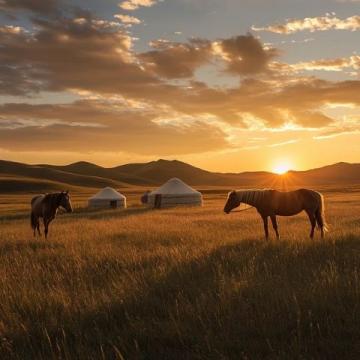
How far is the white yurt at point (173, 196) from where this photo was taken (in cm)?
4362

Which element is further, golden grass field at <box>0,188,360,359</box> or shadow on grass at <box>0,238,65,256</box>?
shadow on grass at <box>0,238,65,256</box>

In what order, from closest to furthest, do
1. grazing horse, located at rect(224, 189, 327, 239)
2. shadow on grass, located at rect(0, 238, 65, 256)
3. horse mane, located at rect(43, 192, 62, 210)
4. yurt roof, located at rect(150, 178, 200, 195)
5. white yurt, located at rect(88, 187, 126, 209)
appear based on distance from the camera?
shadow on grass, located at rect(0, 238, 65, 256) → grazing horse, located at rect(224, 189, 327, 239) → horse mane, located at rect(43, 192, 62, 210) → yurt roof, located at rect(150, 178, 200, 195) → white yurt, located at rect(88, 187, 126, 209)

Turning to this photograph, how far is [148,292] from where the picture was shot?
6.12 metres

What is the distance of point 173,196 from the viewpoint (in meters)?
44.3

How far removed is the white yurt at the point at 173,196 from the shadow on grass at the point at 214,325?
36.7m

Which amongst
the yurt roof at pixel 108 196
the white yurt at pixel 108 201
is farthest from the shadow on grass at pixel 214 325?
the yurt roof at pixel 108 196

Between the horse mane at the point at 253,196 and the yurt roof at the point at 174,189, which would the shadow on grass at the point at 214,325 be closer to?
the horse mane at the point at 253,196

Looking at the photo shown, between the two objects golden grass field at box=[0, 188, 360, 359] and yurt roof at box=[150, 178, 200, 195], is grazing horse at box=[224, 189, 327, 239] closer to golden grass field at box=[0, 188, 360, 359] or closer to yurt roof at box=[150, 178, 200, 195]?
golden grass field at box=[0, 188, 360, 359]

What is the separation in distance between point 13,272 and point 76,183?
184949 millimetres

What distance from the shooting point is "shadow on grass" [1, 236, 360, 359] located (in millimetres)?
4208

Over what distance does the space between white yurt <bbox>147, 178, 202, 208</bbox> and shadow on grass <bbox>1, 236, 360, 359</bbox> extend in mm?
36745

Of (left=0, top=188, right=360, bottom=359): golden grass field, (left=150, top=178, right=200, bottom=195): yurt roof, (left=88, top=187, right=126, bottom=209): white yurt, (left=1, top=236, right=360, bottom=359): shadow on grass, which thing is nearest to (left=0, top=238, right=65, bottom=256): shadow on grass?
(left=0, top=188, right=360, bottom=359): golden grass field

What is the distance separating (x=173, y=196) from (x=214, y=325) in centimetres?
3961

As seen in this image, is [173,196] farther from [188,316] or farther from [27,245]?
[188,316]
